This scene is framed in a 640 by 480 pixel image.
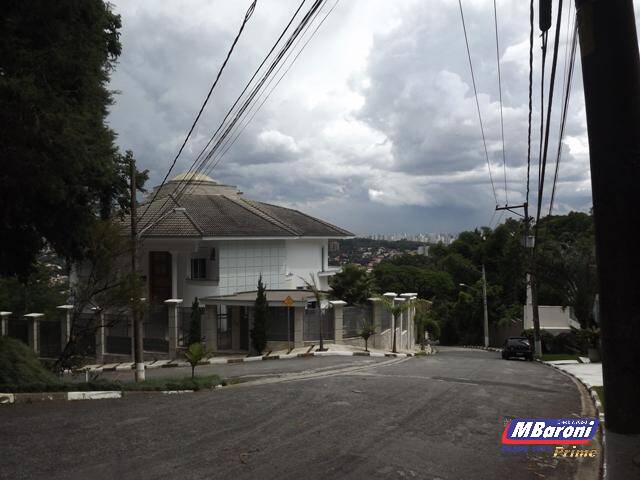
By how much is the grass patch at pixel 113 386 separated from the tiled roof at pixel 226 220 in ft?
47.9

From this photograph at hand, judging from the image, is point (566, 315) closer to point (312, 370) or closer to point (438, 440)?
point (312, 370)

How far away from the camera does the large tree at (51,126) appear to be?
8938 mm

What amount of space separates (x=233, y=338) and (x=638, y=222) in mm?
23011

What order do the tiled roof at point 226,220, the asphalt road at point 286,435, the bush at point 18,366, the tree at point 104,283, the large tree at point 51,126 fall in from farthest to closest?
the tiled roof at point 226,220, the tree at point 104,283, the bush at point 18,366, the large tree at point 51,126, the asphalt road at point 286,435

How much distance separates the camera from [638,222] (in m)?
3.56

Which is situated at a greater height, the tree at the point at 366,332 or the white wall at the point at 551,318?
the tree at the point at 366,332

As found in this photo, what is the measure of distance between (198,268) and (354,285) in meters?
8.64

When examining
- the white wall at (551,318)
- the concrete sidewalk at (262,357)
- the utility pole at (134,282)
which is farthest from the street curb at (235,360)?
the white wall at (551,318)

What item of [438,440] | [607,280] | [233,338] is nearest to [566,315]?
[233,338]

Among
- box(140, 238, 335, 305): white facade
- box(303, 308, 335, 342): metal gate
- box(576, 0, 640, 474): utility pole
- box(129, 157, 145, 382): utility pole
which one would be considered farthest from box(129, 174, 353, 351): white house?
box(576, 0, 640, 474): utility pole

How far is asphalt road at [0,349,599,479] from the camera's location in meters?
6.16

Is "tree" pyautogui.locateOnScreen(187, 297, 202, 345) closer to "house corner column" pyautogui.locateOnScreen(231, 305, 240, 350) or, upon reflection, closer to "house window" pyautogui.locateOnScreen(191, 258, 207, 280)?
"house corner column" pyautogui.locateOnScreen(231, 305, 240, 350)

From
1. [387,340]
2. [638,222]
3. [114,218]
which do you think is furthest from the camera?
[387,340]

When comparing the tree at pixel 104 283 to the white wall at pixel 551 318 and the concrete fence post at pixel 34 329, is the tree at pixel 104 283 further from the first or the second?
the white wall at pixel 551 318
